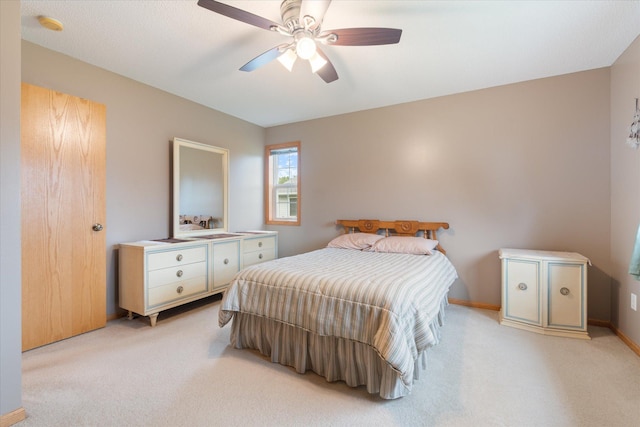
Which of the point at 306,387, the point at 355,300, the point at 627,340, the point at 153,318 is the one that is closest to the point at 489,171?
the point at 627,340

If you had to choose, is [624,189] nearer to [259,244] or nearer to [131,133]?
[259,244]

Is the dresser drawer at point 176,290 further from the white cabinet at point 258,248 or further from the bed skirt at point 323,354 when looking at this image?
the bed skirt at point 323,354

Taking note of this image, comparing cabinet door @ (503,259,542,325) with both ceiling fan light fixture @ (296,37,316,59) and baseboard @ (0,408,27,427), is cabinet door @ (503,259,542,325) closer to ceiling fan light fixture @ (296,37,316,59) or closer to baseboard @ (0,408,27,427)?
ceiling fan light fixture @ (296,37,316,59)

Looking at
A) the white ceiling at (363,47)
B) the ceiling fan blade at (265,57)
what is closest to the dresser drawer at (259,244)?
the white ceiling at (363,47)

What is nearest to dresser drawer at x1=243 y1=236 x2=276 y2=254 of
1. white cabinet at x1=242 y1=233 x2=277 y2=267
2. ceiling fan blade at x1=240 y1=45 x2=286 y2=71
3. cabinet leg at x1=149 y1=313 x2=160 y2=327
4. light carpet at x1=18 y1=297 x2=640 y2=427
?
white cabinet at x1=242 y1=233 x2=277 y2=267

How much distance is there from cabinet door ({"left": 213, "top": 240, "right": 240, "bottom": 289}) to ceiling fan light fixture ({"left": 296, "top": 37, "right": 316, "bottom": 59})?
2353 mm

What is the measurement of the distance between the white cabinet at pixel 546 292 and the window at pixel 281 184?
297 centimetres

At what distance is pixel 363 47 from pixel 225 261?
2.78m

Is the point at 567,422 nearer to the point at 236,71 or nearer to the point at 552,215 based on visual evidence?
the point at 552,215

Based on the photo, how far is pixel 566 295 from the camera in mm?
2438

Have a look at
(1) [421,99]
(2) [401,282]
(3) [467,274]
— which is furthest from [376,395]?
(1) [421,99]

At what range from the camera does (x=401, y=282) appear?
5.85 feet

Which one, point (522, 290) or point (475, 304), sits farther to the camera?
point (475, 304)

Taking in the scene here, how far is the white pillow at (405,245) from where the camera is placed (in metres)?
2.99
